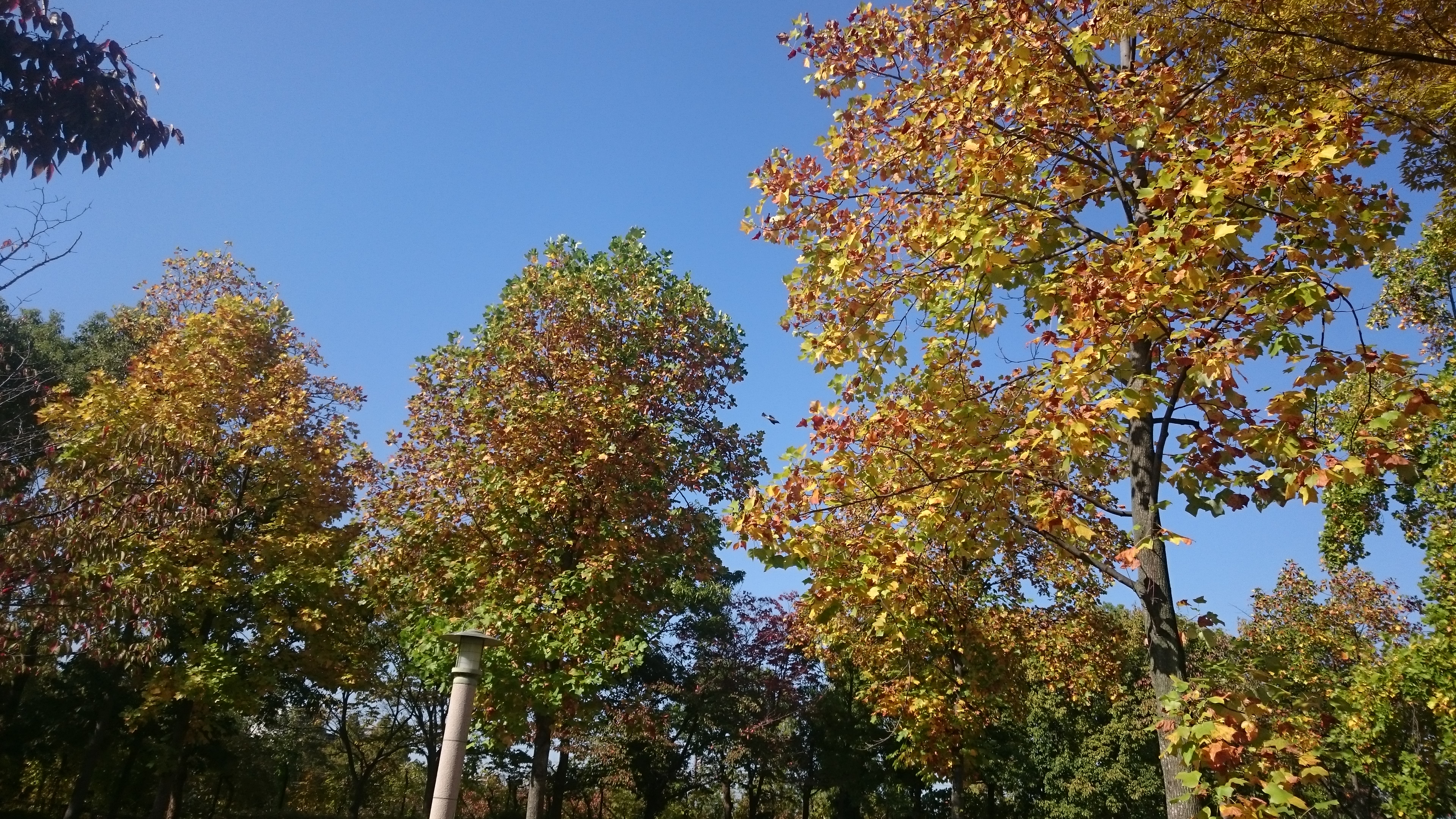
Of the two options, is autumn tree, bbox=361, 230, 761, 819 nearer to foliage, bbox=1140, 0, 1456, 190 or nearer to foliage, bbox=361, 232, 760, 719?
foliage, bbox=361, 232, 760, 719

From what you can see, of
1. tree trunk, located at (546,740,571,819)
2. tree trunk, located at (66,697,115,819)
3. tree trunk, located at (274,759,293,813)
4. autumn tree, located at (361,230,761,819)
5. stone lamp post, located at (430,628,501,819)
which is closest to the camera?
stone lamp post, located at (430,628,501,819)

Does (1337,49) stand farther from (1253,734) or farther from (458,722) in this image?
(458,722)

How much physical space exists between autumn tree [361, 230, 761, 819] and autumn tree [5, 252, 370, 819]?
8.39 feet

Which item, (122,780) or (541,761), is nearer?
(541,761)

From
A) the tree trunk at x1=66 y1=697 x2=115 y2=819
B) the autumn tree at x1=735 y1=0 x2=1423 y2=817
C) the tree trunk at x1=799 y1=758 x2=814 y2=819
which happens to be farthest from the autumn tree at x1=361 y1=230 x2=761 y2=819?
the tree trunk at x1=799 y1=758 x2=814 y2=819

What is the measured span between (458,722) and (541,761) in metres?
5.00

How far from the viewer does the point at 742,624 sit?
107ft

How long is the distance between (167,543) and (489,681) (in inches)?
342

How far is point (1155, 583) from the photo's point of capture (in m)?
5.66

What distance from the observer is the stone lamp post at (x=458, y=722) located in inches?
333

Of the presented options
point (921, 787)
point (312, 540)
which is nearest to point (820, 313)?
point (312, 540)

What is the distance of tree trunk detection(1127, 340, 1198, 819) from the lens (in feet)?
17.6

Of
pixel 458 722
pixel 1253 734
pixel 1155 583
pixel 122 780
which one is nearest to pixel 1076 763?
pixel 458 722

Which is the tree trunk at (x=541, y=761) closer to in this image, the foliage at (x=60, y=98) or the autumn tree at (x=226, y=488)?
the autumn tree at (x=226, y=488)
